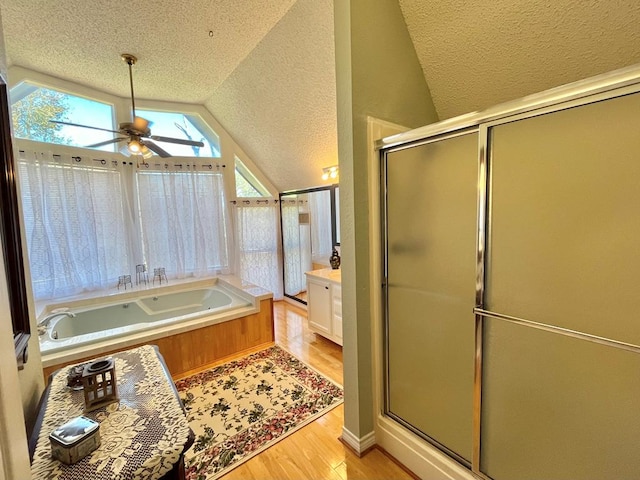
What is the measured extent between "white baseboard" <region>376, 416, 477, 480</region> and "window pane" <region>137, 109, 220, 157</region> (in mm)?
3974

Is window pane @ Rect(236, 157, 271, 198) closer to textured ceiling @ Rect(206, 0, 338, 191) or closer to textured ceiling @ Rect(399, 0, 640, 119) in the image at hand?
textured ceiling @ Rect(206, 0, 338, 191)

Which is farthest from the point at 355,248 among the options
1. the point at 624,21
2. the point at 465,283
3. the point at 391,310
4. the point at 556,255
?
the point at 624,21

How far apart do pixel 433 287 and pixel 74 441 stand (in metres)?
1.47

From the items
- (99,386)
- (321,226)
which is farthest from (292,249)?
(99,386)

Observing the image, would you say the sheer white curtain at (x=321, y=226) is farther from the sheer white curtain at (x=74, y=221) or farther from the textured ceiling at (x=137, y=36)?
the sheer white curtain at (x=74, y=221)

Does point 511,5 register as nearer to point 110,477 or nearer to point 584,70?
point 584,70

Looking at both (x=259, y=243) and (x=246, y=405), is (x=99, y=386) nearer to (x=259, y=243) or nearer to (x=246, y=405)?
(x=246, y=405)

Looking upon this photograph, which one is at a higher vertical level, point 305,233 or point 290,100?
point 290,100

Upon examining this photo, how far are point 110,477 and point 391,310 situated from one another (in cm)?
133

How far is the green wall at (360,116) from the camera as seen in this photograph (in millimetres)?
1469

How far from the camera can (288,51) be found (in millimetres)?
2451

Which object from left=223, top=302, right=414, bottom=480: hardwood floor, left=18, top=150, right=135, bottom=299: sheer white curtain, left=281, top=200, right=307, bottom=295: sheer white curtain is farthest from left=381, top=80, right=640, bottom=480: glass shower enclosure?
left=18, top=150, right=135, bottom=299: sheer white curtain

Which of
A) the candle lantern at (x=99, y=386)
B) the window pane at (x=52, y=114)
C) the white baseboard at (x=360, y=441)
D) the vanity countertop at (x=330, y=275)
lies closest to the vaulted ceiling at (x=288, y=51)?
the window pane at (x=52, y=114)

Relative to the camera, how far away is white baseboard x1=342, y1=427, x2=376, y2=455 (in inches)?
64.4
